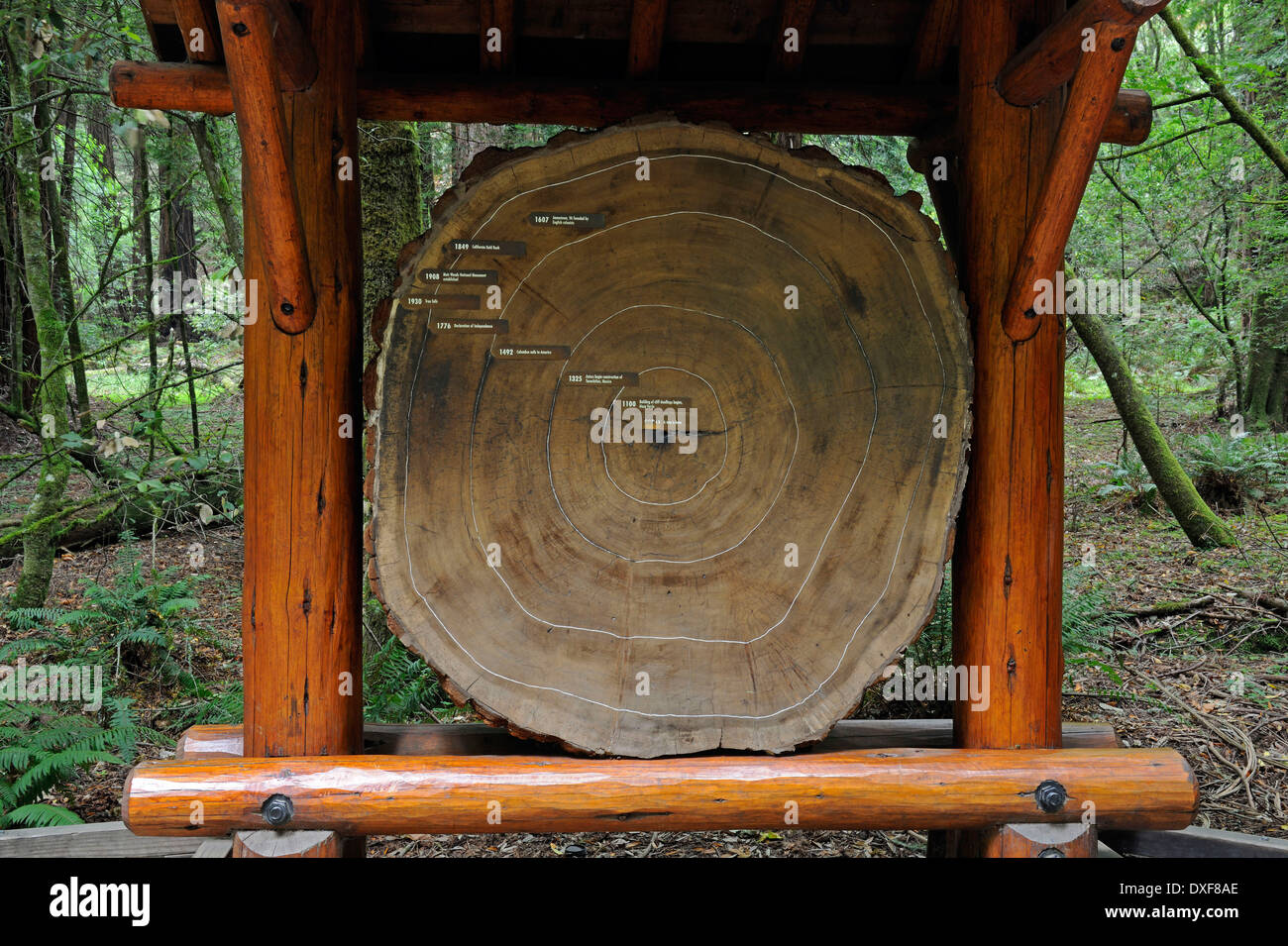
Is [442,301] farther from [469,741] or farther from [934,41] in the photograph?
[934,41]

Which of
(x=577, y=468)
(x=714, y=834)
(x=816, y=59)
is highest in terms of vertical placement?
(x=816, y=59)

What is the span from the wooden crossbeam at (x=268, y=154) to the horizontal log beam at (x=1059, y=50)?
1971 millimetres

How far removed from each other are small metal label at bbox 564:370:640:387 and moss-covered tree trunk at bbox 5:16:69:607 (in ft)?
12.2

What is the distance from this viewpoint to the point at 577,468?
98.3 inches

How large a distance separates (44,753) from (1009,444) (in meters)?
3.73

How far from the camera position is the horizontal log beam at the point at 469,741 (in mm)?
2480

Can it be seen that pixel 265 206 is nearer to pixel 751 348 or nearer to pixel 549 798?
pixel 751 348

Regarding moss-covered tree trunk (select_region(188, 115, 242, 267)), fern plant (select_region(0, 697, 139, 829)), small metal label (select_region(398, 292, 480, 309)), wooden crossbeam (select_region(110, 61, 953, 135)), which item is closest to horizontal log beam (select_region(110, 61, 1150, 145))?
wooden crossbeam (select_region(110, 61, 953, 135))

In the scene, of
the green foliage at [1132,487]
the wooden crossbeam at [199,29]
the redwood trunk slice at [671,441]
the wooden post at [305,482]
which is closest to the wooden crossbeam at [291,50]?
the wooden post at [305,482]

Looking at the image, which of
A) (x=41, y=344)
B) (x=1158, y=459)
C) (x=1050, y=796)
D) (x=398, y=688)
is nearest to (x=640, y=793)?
(x=1050, y=796)

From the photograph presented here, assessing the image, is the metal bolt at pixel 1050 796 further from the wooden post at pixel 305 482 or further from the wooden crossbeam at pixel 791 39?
the wooden crossbeam at pixel 791 39

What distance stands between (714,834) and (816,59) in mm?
3088

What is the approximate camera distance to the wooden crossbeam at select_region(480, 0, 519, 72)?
2.53 m
